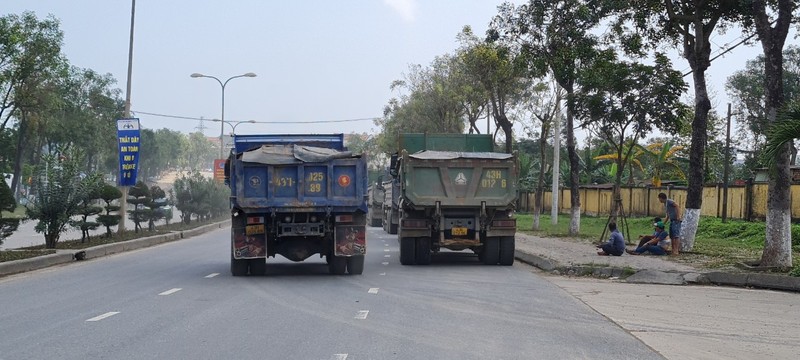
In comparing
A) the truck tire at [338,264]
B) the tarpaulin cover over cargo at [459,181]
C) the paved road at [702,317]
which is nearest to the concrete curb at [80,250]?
the truck tire at [338,264]

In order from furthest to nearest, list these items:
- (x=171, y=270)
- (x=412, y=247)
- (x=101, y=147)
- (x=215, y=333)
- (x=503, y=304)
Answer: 1. (x=101, y=147)
2. (x=412, y=247)
3. (x=171, y=270)
4. (x=503, y=304)
5. (x=215, y=333)

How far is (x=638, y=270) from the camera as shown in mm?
16109

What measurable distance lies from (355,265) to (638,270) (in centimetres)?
543

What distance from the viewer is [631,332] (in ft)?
31.8

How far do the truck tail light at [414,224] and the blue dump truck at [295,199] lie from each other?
287cm

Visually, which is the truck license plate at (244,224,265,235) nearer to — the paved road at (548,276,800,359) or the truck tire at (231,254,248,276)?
the truck tire at (231,254,248,276)

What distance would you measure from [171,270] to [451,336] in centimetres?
978

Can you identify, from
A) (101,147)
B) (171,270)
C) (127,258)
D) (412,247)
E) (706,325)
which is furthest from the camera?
(101,147)

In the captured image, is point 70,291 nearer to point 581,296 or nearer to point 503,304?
point 503,304

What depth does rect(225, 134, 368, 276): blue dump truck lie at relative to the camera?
15.3 m

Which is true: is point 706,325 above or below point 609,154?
below

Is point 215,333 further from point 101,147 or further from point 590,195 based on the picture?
point 101,147

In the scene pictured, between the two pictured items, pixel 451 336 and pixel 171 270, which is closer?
pixel 451 336

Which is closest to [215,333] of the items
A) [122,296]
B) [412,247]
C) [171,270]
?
[122,296]
